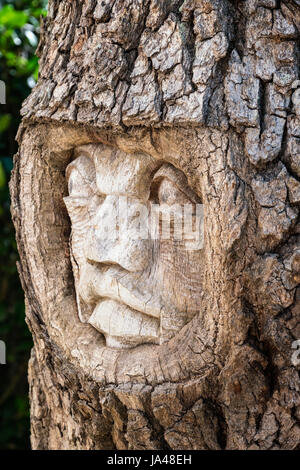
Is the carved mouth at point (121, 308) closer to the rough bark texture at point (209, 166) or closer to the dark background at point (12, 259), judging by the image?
the rough bark texture at point (209, 166)

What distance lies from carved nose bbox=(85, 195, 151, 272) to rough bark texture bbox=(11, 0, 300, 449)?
18 cm

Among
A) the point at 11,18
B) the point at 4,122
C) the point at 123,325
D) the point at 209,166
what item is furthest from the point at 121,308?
the point at 4,122

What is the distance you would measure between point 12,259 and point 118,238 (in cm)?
164

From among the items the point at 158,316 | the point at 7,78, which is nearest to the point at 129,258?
the point at 158,316

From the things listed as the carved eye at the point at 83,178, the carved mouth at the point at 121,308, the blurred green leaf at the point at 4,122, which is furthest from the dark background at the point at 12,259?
the carved mouth at the point at 121,308

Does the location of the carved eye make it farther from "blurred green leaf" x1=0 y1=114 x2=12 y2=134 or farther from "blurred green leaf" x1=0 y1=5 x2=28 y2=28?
"blurred green leaf" x1=0 y1=114 x2=12 y2=134

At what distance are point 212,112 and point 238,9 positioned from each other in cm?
29

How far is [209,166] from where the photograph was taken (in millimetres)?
1455

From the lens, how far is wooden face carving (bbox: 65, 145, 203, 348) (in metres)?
1.59

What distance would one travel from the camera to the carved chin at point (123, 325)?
1683 mm

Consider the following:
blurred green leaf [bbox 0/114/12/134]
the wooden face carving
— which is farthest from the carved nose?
blurred green leaf [bbox 0/114/12/134]

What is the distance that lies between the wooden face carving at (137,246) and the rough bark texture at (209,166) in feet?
0.16

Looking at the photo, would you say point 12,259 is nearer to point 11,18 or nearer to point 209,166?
point 11,18

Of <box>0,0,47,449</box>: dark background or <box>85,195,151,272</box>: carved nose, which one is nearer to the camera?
<box>85,195,151,272</box>: carved nose
